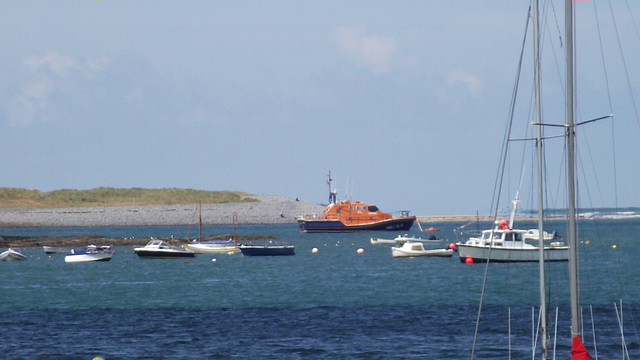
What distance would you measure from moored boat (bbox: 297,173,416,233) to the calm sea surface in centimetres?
7013

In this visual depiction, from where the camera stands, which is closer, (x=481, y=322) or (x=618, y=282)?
(x=481, y=322)

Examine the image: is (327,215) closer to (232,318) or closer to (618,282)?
(618,282)

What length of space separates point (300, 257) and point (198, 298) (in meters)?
36.3

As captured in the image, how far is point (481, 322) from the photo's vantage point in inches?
1412

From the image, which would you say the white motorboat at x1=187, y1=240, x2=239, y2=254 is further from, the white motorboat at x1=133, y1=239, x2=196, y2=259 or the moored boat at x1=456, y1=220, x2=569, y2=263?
the moored boat at x1=456, y1=220, x2=569, y2=263

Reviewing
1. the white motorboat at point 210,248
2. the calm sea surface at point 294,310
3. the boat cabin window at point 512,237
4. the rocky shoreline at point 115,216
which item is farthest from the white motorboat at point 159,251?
the rocky shoreline at point 115,216

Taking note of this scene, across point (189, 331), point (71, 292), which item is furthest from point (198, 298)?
point (189, 331)

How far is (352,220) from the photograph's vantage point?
146m

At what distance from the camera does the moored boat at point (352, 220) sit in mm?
144875

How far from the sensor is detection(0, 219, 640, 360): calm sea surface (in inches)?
1202

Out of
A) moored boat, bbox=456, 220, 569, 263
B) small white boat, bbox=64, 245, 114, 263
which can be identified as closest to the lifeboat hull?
small white boat, bbox=64, 245, 114, 263

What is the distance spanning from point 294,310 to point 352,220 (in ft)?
342

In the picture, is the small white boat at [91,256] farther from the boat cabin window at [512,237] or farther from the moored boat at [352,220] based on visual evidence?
the moored boat at [352,220]

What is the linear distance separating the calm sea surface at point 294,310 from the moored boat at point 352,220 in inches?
2761
